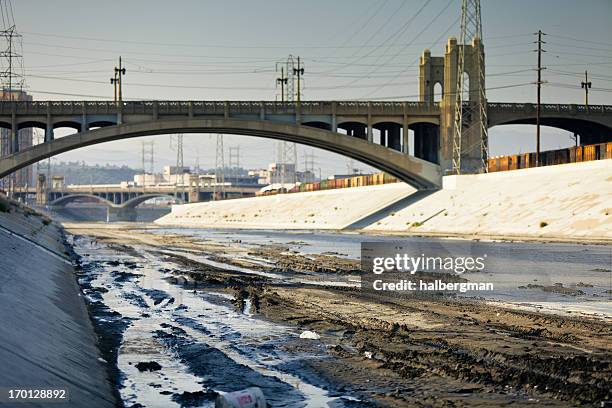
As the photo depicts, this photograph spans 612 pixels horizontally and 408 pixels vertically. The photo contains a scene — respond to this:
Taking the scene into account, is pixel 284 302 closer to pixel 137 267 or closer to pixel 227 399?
pixel 227 399

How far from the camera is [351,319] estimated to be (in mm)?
16891

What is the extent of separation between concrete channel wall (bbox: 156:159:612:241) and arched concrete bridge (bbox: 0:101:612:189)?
20.1 ft

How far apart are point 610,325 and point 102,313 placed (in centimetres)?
1118

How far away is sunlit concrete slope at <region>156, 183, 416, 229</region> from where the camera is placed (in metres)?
101

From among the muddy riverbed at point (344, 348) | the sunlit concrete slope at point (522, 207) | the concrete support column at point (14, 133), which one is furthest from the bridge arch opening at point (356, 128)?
the muddy riverbed at point (344, 348)

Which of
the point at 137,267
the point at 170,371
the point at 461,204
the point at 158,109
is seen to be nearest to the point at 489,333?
the point at 170,371

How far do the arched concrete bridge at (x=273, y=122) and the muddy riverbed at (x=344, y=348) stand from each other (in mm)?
63972

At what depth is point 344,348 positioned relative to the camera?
44.1 feet

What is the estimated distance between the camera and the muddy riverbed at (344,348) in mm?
10102

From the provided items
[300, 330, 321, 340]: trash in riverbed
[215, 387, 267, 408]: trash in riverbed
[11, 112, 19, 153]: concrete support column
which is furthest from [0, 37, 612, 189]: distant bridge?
[215, 387, 267, 408]: trash in riverbed

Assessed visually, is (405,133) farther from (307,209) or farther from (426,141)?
(307,209)

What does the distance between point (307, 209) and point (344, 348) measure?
354 ft

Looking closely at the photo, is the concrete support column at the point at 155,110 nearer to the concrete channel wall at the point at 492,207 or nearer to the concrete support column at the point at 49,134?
the concrete support column at the point at 49,134

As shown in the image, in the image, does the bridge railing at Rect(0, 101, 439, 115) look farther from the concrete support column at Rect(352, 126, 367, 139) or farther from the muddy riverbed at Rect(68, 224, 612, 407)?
the muddy riverbed at Rect(68, 224, 612, 407)
